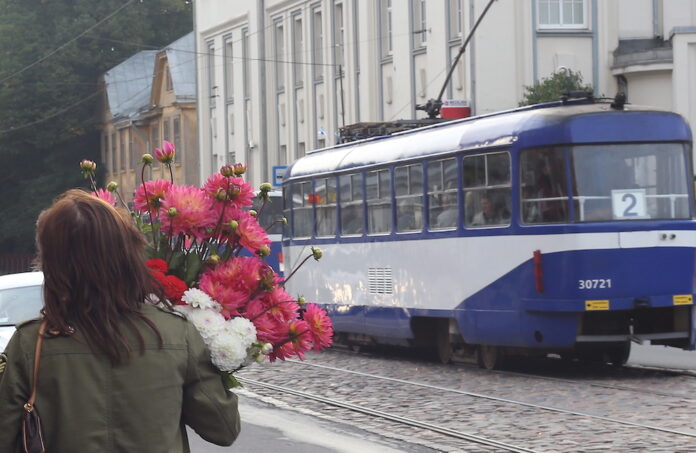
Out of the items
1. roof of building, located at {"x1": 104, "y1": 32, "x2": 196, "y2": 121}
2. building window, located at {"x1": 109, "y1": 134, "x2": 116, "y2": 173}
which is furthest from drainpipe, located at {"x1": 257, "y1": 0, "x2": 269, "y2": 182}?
building window, located at {"x1": 109, "y1": 134, "x2": 116, "y2": 173}

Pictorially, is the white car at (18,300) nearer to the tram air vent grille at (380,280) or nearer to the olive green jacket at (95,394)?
the tram air vent grille at (380,280)

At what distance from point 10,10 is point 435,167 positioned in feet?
175

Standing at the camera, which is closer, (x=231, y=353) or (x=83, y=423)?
(x=83, y=423)

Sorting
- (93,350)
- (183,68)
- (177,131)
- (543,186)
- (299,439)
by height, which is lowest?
(299,439)

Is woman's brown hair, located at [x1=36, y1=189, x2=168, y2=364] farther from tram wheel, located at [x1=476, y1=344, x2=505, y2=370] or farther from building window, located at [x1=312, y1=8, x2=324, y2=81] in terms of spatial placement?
building window, located at [x1=312, y1=8, x2=324, y2=81]

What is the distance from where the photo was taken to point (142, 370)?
3814 millimetres

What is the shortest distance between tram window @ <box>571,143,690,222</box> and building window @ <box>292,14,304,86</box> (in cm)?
3234

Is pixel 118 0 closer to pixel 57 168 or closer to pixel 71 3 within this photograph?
pixel 71 3

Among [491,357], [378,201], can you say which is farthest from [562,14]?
[491,357]

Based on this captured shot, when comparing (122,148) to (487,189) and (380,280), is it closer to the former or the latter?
(380,280)

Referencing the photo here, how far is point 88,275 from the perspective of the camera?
377 cm

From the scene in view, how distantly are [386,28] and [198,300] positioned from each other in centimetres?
3767

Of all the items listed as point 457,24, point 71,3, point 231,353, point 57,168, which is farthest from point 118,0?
point 231,353

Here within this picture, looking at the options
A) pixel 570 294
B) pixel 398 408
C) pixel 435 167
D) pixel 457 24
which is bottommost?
pixel 398 408
